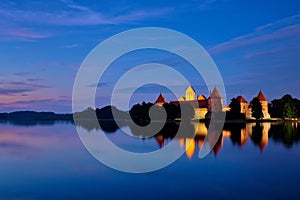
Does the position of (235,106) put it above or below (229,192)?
above

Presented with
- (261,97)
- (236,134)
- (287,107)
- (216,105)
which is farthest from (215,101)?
(236,134)

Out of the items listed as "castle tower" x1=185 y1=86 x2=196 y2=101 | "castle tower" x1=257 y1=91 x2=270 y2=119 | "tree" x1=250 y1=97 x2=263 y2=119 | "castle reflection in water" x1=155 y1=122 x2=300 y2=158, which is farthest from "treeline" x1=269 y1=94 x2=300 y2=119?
"castle reflection in water" x1=155 y1=122 x2=300 y2=158

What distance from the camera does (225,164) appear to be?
46.2 feet

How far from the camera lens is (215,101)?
254 ft

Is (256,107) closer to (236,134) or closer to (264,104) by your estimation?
(264,104)

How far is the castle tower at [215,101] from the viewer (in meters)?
76.1

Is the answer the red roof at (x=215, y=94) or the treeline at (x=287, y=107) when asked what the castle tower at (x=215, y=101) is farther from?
the treeline at (x=287, y=107)

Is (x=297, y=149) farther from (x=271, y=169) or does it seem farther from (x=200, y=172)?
(x=200, y=172)

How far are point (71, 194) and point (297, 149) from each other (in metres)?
14.5

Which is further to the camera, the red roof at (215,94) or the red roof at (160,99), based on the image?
the red roof at (160,99)

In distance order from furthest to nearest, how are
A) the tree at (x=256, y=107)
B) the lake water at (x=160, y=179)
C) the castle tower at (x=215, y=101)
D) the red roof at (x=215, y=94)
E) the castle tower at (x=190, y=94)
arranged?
the castle tower at (x=190, y=94) < the red roof at (x=215, y=94) < the castle tower at (x=215, y=101) < the tree at (x=256, y=107) < the lake water at (x=160, y=179)

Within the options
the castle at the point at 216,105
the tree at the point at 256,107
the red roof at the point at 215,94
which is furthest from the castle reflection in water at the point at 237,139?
the red roof at the point at 215,94

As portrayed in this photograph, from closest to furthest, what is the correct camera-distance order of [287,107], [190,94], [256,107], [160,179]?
[160,179]
[256,107]
[287,107]
[190,94]

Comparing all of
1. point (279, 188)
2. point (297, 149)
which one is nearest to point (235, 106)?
point (297, 149)
